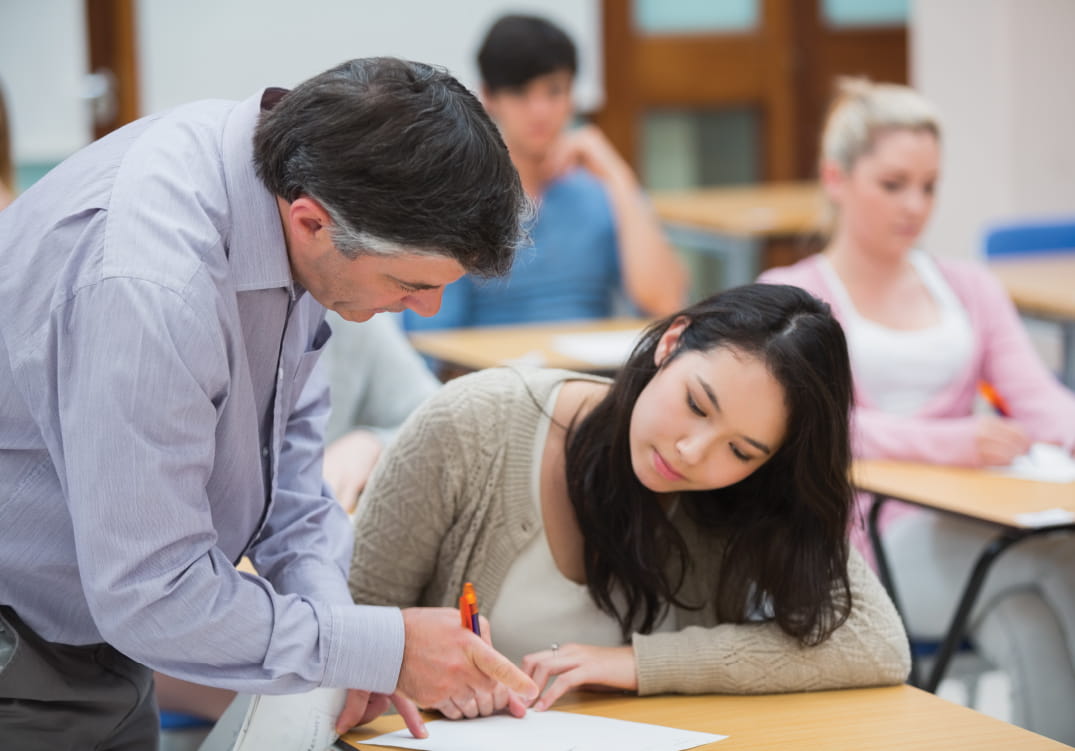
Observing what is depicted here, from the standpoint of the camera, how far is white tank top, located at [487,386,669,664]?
174 cm

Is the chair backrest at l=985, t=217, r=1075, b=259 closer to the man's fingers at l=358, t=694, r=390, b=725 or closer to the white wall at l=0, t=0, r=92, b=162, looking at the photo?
the man's fingers at l=358, t=694, r=390, b=725

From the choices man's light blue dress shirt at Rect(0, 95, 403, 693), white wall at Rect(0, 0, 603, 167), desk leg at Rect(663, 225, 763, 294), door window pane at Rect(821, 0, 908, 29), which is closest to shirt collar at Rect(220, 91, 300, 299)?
man's light blue dress shirt at Rect(0, 95, 403, 693)

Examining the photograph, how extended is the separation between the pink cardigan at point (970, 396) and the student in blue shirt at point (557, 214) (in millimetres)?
968

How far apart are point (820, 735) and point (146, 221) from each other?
892 millimetres

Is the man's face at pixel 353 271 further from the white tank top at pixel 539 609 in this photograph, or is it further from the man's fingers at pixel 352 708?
the white tank top at pixel 539 609

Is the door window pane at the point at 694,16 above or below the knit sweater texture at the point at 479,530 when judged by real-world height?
above

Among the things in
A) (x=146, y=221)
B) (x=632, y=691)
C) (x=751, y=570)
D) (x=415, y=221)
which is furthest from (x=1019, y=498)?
(x=146, y=221)

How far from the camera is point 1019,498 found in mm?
2275

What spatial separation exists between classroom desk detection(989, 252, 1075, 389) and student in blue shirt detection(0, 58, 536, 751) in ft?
8.25

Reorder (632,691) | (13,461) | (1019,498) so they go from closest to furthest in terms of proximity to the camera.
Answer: (13,461) → (632,691) → (1019,498)

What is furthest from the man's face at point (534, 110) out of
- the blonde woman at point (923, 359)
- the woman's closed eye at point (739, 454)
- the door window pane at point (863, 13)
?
the door window pane at point (863, 13)

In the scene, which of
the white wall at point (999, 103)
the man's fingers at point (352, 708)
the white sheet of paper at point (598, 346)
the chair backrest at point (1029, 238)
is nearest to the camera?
the man's fingers at point (352, 708)

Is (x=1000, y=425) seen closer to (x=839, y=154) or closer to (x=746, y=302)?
(x=839, y=154)

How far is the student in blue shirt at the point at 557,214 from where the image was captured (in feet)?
12.2
